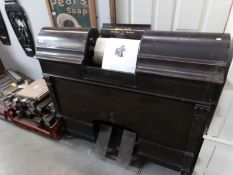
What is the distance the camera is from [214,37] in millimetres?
890

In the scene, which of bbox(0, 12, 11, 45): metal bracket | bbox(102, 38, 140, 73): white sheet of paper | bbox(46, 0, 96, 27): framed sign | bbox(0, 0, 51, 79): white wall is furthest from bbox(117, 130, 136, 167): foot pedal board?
bbox(0, 12, 11, 45): metal bracket

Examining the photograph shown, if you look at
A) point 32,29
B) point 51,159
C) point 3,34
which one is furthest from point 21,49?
point 51,159

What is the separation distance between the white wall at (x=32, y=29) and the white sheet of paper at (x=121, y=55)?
1.54 feet

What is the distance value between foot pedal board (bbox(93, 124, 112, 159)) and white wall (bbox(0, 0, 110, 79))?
89 cm

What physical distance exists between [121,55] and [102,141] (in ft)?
2.65

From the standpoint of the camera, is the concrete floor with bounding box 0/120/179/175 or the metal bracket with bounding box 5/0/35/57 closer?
the concrete floor with bounding box 0/120/179/175

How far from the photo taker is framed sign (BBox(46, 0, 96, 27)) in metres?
1.51

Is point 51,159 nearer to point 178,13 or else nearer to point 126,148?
point 126,148

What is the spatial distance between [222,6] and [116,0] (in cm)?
73

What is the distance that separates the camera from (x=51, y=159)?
1605 mm

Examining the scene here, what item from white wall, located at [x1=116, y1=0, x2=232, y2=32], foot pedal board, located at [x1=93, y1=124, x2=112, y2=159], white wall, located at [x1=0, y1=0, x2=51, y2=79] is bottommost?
foot pedal board, located at [x1=93, y1=124, x2=112, y2=159]

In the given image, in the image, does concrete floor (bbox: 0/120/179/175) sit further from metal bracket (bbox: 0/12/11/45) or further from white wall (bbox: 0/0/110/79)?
metal bracket (bbox: 0/12/11/45)

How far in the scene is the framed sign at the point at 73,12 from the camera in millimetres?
1510

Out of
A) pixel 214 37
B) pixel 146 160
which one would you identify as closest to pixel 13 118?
pixel 146 160
